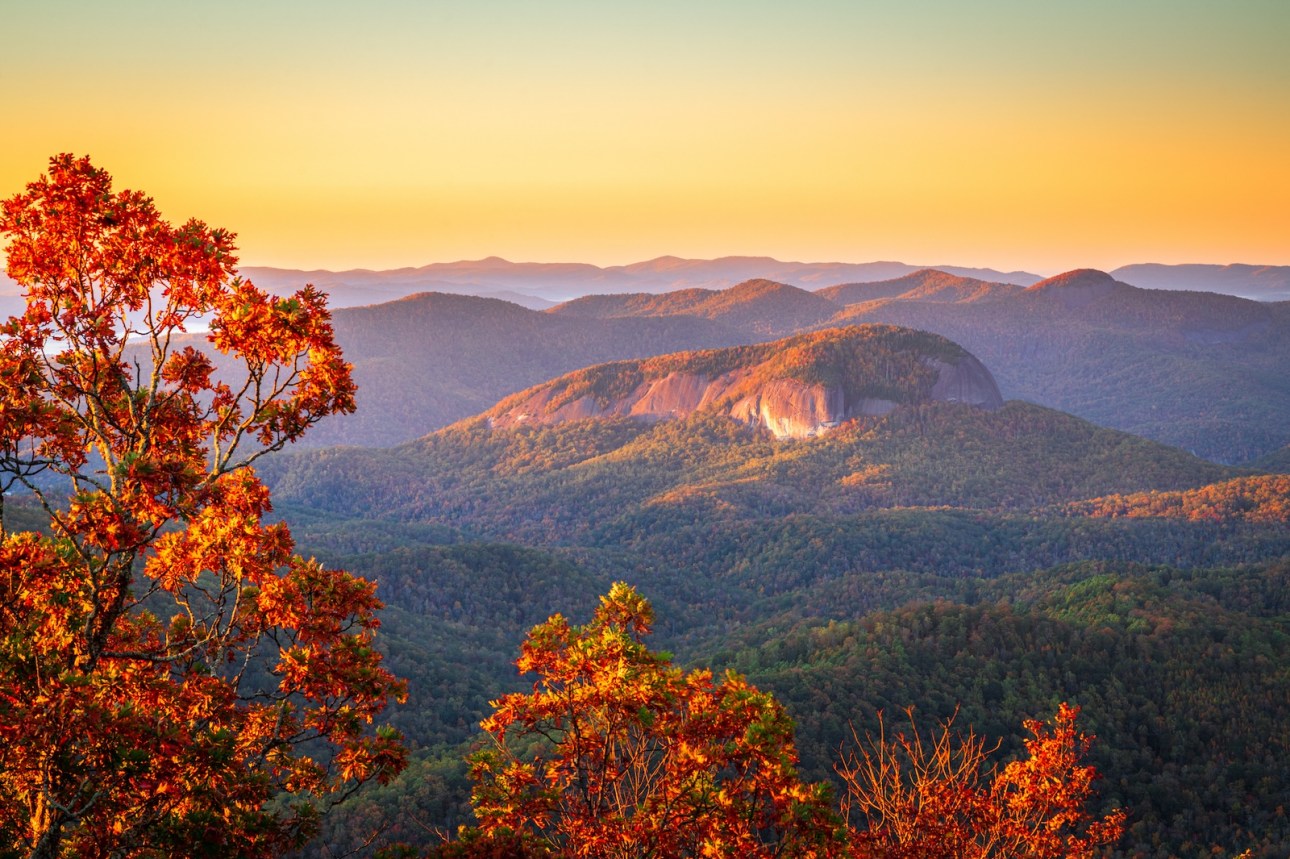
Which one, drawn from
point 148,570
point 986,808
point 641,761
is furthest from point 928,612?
point 148,570

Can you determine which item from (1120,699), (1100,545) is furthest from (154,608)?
(1100,545)

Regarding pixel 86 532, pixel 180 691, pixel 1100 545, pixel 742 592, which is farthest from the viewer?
pixel 1100 545

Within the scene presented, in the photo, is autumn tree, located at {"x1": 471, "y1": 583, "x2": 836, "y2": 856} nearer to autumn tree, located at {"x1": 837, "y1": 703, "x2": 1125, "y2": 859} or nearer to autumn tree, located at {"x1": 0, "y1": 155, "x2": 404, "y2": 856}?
autumn tree, located at {"x1": 0, "y1": 155, "x2": 404, "y2": 856}

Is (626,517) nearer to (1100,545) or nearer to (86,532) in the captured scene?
(1100,545)

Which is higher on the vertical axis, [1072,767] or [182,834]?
[182,834]

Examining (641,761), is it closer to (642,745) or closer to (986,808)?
(642,745)

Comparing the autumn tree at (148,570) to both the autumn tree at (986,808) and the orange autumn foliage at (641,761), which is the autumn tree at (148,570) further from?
the autumn tree at (986,808)

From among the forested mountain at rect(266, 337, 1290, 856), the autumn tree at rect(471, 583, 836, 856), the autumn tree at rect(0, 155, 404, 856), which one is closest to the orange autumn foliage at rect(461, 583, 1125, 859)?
the autumn tree at rect(471, 583, 836, 856)
